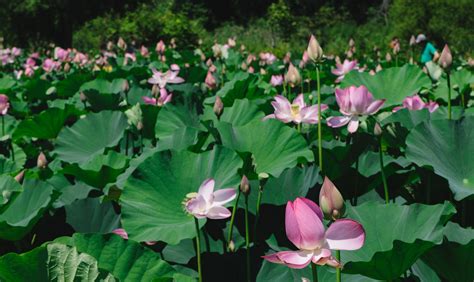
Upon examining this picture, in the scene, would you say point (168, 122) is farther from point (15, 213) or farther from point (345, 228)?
point (345, 228)

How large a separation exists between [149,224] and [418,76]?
135 cm

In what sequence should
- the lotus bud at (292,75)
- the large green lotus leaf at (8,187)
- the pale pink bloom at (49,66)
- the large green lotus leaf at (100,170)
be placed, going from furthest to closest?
the pale pink bloom at (49,66) → the lotus bud at (292,75) → the large green lotus leaf at (100,170) → the large green lotus leaf at (8,187)

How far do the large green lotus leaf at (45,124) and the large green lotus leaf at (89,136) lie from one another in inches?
8.4

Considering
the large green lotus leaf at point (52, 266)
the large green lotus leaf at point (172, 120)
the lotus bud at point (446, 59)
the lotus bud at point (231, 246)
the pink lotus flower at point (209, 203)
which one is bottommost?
the large green lotus leaf at point (172, 120)

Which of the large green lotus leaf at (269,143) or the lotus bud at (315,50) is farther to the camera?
Result: the large green lotus leaf at (269,143)

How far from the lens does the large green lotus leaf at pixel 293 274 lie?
0.97 meters

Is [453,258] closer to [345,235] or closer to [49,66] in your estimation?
[345,235]

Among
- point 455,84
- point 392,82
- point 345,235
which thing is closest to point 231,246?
point 345,235

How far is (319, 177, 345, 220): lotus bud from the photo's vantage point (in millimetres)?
757

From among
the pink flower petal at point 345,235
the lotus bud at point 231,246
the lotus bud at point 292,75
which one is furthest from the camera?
the lotus bud at point 292,75

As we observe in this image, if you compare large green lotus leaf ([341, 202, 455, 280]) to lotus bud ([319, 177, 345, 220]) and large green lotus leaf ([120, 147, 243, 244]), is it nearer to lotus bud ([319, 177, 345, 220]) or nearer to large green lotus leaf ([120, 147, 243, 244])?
lotus bud ([319, 177, 345, 220])

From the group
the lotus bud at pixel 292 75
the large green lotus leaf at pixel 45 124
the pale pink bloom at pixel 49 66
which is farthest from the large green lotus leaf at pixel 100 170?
the pale pink bloom at pixel 49 66

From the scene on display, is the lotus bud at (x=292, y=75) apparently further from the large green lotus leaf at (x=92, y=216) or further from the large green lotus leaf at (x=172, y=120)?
the large green lotus leaf at (x=92, y=216)

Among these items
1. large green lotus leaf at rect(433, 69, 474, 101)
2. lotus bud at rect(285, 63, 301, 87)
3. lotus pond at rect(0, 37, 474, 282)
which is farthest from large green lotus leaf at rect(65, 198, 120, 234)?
large green lotus leaf at rect(433, 69, 474, 101)
